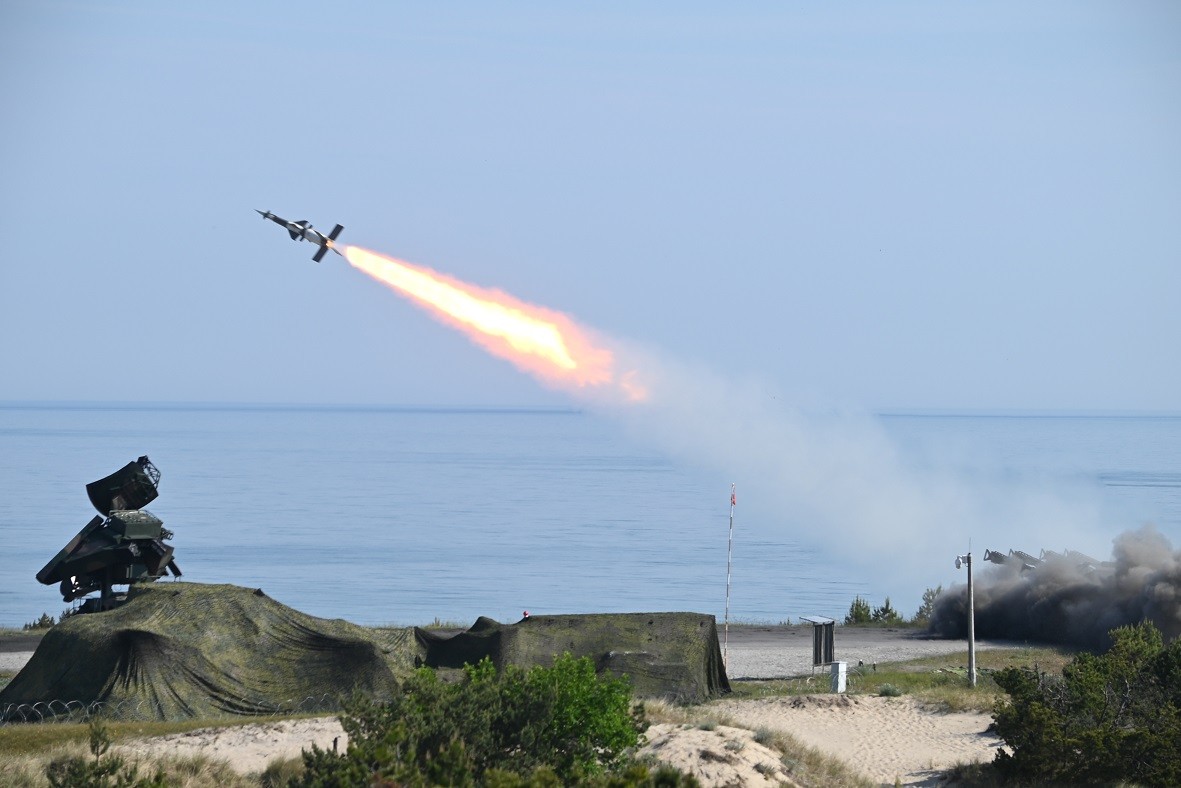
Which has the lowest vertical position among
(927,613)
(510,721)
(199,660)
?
(510,721)

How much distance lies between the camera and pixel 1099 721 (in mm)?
25938

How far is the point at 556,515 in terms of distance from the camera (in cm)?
10281

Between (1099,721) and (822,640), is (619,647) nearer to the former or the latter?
(822,640)

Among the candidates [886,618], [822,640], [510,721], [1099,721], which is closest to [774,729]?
[1099,721]

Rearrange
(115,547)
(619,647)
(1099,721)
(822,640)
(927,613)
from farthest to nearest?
(927,613), (822,640), (115,547), (619,647), (1099,721)

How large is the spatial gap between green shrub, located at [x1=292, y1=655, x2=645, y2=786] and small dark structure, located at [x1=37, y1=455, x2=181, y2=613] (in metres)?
13.0

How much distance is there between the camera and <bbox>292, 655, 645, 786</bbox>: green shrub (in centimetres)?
1983

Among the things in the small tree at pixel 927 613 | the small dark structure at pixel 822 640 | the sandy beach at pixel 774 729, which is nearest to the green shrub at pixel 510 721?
the sandy beach at pixel 774 729

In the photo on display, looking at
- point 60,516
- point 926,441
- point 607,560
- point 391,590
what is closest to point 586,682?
point 391,590

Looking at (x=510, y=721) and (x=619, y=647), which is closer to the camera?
(x=510, y=721)

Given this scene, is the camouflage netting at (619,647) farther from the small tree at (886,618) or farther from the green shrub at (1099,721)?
the small tree at (886,618)

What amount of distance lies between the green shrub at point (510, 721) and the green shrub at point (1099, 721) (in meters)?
7.00

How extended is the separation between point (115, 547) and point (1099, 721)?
21231mm

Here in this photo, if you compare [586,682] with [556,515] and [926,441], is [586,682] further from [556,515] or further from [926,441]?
[926,441]
